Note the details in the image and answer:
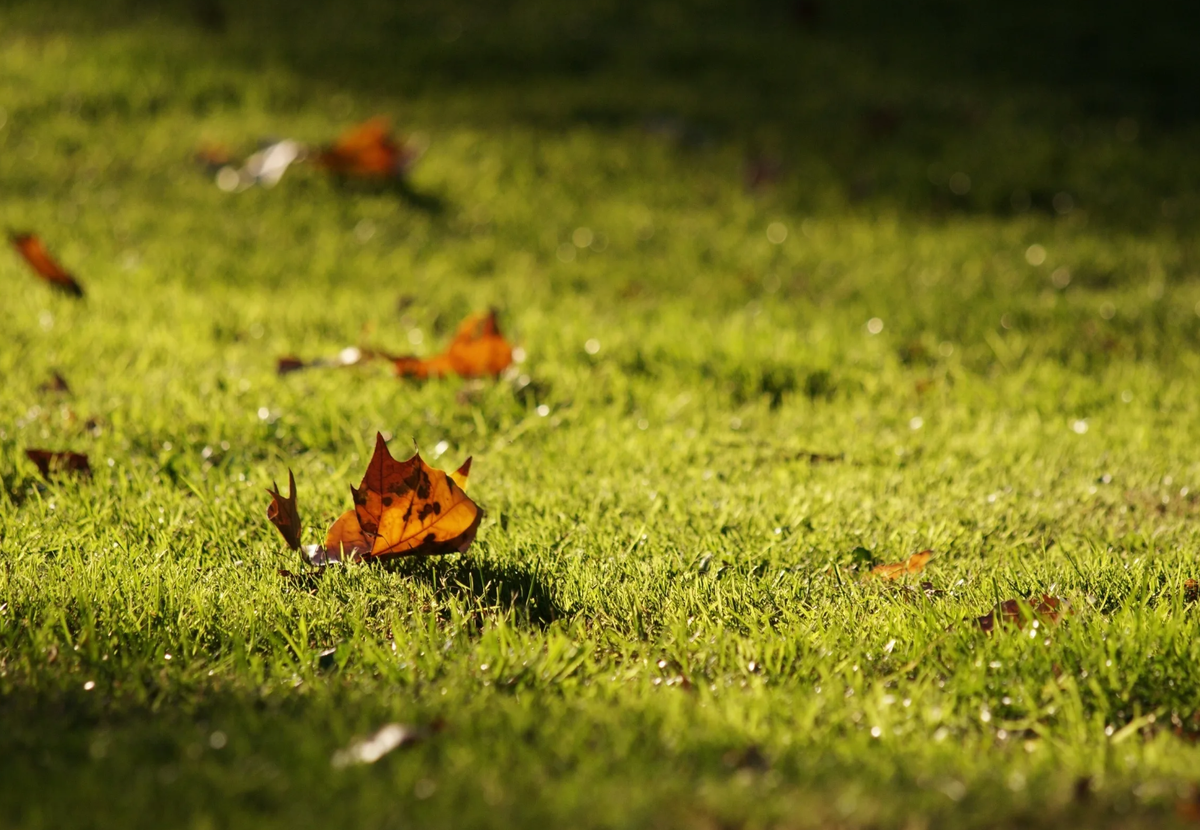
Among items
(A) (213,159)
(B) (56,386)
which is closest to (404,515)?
(B) (56,386)

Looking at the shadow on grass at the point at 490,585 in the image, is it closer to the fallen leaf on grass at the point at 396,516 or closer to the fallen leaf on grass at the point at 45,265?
the fallen leaf on grass at the point at 396,516

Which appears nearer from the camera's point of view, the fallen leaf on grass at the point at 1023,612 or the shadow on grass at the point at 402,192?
the fallen leaf on grass at the point at 1023,612

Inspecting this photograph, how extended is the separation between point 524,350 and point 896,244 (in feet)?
7.33

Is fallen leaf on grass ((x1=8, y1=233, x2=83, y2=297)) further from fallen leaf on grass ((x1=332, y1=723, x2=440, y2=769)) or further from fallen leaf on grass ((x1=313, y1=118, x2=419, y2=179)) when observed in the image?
fallen leaf on grass ((x1=332, y1=723, x2=440, y2=769))

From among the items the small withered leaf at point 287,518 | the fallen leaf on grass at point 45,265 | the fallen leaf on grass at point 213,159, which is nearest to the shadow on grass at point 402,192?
the fallen leaf on grass at point 213,159

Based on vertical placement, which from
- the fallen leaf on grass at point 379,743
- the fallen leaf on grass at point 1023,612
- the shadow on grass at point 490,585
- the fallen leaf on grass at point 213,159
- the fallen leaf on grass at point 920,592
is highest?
the fallen leaf on grass at point 213,159

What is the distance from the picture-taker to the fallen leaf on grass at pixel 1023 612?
221 cm

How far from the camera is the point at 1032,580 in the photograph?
97.6 inches

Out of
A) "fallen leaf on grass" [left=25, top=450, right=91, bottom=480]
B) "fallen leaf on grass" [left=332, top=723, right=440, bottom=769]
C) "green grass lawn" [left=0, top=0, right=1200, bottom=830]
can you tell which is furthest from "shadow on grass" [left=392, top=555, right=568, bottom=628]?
"fallen leaf on grass" [left=25, top=450, right=91, bottom=480]

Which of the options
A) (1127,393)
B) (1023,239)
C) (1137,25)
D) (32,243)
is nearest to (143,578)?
(32,243)

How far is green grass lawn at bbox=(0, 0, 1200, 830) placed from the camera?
1798 millimetres

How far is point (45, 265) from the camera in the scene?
4.46 meters

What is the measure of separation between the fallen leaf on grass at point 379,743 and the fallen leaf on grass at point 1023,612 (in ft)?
3.57

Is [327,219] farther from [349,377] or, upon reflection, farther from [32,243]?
[349,377]
